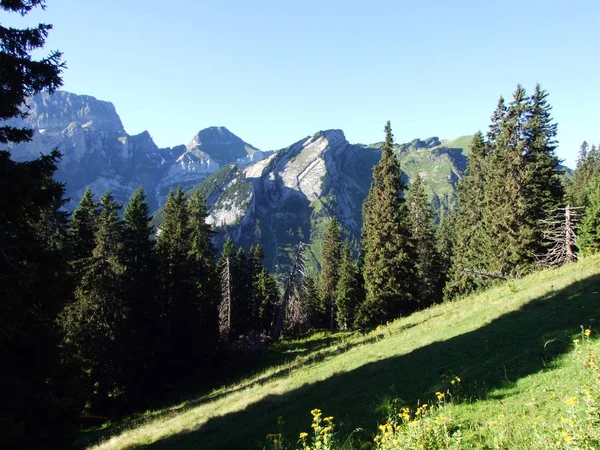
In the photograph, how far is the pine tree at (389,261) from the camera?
33.4 m

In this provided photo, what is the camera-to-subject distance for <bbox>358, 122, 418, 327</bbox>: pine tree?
3341 centimetres

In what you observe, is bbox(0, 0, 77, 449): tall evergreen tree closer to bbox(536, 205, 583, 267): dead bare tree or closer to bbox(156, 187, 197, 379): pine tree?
bbox(156, 187, 197, 379): pine tree

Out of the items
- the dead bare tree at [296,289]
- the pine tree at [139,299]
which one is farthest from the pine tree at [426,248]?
the pine tree at [139,299]

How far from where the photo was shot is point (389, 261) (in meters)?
33.4

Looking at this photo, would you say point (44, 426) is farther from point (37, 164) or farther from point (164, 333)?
point (164, 333)

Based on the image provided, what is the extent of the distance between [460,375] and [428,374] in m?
1.36

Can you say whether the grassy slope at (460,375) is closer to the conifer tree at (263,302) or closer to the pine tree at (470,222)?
the pine tree at (470,222)

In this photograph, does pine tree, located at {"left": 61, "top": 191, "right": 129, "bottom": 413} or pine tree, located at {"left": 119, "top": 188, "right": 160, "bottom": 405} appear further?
pine tree, located at {"left": 119, "top": 188, "right": 160, "bottom": 405}

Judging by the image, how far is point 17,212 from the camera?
936cm

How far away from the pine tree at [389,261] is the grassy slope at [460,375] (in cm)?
1241

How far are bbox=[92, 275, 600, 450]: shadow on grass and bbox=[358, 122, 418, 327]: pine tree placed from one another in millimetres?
17859

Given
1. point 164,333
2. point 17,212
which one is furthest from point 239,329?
point 17,212

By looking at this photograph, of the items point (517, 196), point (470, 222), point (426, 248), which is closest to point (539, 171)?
point (517, 196)

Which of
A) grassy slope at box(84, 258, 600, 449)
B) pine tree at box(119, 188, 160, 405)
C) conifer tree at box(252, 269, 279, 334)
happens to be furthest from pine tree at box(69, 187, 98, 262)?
conifer tree at box(252, 269, 279, 334)
